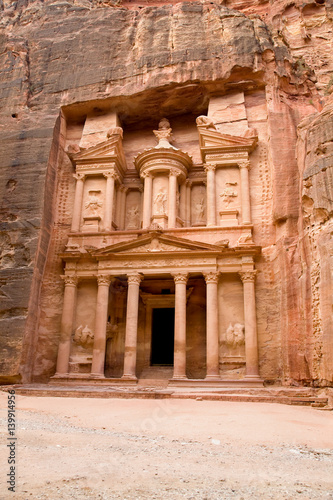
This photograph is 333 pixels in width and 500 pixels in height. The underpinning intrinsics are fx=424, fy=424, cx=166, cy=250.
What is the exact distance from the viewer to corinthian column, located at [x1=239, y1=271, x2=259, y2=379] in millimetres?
14539

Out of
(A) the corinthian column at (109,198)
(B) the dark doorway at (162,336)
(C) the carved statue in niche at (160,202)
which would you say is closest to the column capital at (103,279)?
(A) the corinthian column at (109,198)

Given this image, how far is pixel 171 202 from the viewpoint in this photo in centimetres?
1806

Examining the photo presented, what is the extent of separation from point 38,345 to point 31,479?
12727mm

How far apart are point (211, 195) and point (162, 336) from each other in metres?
6.35

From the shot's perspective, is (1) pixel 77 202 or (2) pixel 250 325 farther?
(1) pixel 77 202

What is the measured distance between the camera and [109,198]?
18438 mm

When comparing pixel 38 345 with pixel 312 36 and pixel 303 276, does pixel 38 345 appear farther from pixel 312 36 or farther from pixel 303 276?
pixel 312 36

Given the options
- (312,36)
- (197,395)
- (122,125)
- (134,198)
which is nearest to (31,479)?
(197,395)

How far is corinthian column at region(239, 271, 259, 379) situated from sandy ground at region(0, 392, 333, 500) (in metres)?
4.82

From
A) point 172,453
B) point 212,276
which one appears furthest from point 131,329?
point 172,453

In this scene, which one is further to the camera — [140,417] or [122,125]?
[122,125]

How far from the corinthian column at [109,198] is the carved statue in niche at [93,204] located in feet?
1.44

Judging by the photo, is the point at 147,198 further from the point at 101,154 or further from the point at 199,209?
the point at 101,154

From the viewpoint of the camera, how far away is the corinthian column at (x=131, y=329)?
50.3ft
